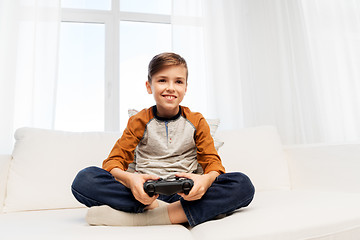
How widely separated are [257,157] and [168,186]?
2.56 feet

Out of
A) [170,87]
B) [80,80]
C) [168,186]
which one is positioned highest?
[80,80]

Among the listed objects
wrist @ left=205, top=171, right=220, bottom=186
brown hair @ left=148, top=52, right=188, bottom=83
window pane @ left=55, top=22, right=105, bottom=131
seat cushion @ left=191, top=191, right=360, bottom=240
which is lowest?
seat cushion @ left=191, top=191, right=360, bottom=240

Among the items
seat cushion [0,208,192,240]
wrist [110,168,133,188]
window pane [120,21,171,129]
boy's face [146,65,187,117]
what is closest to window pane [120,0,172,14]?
window pane [120,21,171,129]

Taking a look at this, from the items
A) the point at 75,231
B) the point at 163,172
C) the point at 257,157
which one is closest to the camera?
the point at 75,231

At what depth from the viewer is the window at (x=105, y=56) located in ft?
6.27

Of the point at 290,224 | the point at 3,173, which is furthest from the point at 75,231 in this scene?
the point at 3,173

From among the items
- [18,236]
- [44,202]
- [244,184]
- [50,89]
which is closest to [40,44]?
[50,89]

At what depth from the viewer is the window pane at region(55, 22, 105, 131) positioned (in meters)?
1.87

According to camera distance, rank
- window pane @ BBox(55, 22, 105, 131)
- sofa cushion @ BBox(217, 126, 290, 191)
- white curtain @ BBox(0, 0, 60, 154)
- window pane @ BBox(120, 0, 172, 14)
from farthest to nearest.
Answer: window pane @ BBox(120, 0, 172, 14), window pane @ BBox(55, 22, 105, 131), white curtain @ BBox(0, 0, 60, 154), sofa cushion @ BBox(217, 126, 290, 191)

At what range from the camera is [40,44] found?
71.0 inches

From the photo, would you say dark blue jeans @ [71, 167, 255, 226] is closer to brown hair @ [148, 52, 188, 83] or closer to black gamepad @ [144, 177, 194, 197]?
black gamepad @ [144, 177, 194, 197]

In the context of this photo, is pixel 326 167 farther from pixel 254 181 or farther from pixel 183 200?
pixel 183 200

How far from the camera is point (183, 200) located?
80 cm

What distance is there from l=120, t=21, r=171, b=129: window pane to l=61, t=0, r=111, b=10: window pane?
17cm
